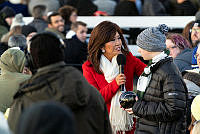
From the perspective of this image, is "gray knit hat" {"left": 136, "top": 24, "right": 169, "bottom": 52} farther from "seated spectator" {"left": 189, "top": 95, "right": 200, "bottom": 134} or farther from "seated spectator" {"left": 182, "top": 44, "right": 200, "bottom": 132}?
"seated spectator" {"left": 182, "top": 44, "right": 200, "bottom": 132}

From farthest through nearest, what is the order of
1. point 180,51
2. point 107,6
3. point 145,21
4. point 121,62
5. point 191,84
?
point 107,6, point 145,21, point 180,51, point 191,84, point 121,62

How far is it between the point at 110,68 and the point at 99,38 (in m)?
0.31

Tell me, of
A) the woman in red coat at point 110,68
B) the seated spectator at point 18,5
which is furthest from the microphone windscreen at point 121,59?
the seated spectator at point 18,5

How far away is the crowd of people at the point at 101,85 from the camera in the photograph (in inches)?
122

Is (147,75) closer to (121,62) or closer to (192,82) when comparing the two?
(121,62)

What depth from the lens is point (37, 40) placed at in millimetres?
3201

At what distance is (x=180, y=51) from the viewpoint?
6.64 m

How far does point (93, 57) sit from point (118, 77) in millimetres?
400

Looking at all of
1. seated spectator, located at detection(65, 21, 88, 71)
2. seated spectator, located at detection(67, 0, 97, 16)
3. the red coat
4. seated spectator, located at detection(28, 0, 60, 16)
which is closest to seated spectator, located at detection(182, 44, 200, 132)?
the red coat

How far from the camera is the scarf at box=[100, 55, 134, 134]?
4961mm

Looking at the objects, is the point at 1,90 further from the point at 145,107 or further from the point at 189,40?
the point at 189,40

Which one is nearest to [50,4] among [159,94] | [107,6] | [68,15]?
[107,6]

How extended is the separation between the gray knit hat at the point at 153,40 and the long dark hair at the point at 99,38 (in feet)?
1.36

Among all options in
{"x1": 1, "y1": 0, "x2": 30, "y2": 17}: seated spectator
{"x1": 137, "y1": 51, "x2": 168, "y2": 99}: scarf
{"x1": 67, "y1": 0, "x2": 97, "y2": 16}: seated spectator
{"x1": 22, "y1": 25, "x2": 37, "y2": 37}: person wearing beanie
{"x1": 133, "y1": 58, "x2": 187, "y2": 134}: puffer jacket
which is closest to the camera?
{"x1": 133, "y1": 58, "x2": 187, "y2": 134}: puffer jacket
